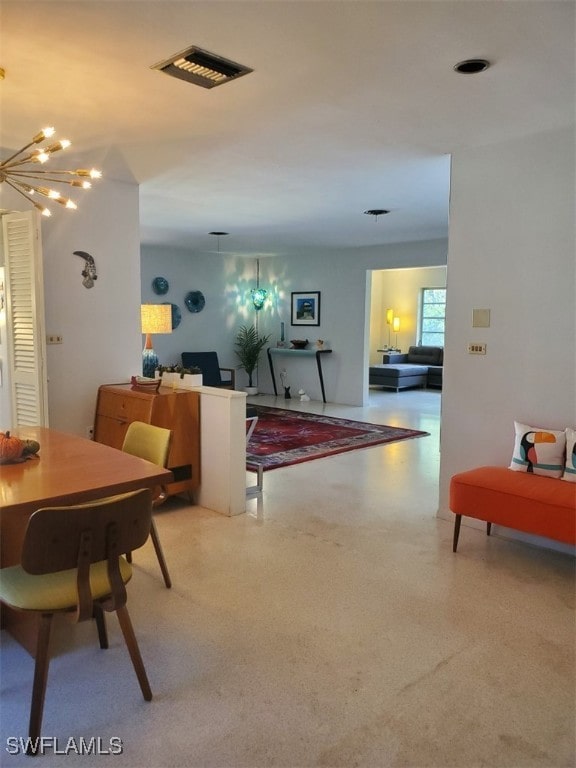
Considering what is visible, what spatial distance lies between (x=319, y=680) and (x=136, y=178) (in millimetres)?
3799

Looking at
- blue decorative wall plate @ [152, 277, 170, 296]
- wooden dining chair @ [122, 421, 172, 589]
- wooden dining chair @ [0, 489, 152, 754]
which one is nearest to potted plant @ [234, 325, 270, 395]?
blue decorative wall plate @ [152, 277, 170, 296]

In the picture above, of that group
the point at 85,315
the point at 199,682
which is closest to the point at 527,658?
the point at 199,682

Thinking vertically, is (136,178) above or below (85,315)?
above

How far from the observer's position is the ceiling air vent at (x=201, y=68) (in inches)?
95.8

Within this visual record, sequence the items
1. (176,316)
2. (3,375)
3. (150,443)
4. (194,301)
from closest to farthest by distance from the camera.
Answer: (150,443) < (3,375) < (176,316) < (194,301)

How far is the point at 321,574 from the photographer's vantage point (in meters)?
3.05

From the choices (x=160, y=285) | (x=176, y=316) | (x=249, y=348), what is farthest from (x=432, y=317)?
(x=160, y=285)

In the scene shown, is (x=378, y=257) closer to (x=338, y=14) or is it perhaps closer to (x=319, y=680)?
(x=338, y=14)

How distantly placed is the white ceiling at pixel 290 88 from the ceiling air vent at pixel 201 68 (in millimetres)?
53

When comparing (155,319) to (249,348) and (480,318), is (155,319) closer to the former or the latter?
(480,318)

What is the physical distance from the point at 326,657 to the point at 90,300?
322 cm

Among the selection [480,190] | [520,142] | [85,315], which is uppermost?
[520,142]

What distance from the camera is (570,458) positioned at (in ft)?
10.4

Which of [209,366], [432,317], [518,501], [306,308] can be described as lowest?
[518,501]
